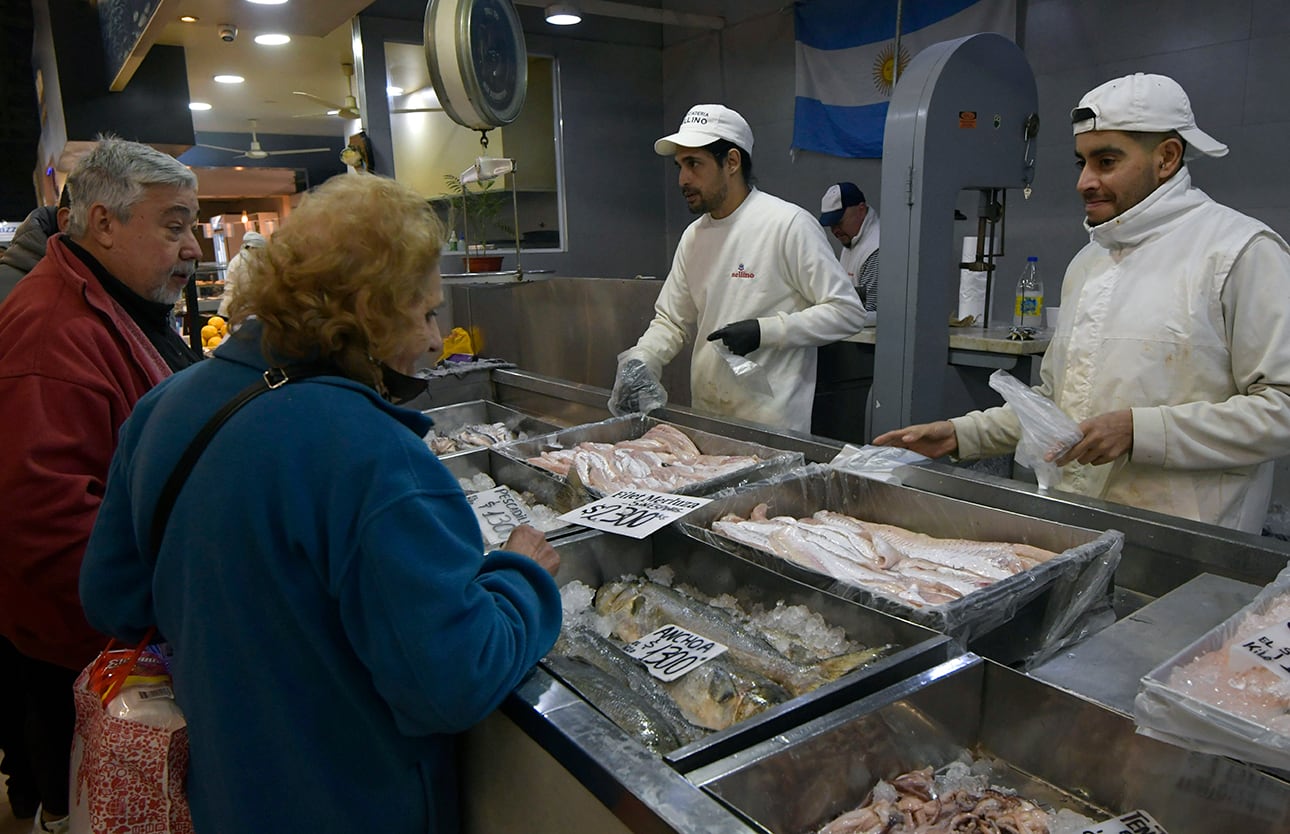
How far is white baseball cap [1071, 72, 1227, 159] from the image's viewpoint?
2.06 m

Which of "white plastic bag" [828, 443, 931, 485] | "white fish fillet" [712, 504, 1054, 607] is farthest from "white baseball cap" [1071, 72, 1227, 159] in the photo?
"white fish fillet" [712, 504, 1054, 607]

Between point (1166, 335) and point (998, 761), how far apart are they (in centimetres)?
129

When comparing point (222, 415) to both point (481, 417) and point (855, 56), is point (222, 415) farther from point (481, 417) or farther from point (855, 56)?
point (855, 56)

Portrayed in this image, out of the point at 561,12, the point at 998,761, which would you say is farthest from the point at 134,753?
the point at 561,12

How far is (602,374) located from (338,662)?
373cm

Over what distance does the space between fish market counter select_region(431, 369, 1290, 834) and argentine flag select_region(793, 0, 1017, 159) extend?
19.5 ft

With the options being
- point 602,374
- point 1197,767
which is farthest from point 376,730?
point 602,374

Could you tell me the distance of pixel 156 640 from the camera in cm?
144

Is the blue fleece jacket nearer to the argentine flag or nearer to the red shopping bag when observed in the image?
the red shopping bag

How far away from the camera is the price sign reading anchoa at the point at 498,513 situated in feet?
6.88

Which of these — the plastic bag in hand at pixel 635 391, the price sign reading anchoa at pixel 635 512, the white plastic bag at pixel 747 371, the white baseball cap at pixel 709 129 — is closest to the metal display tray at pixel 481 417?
the plastic bag in hand at pixel 635 391

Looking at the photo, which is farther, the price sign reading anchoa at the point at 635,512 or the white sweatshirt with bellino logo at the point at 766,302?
the white sweatshirt with bellino logo at the point at 766,302

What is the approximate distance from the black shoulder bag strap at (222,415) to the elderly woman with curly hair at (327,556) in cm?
1

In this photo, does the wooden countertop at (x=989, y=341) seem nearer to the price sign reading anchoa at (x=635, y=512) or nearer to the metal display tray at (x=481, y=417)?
the metal display tray at (x=481, y=417)
